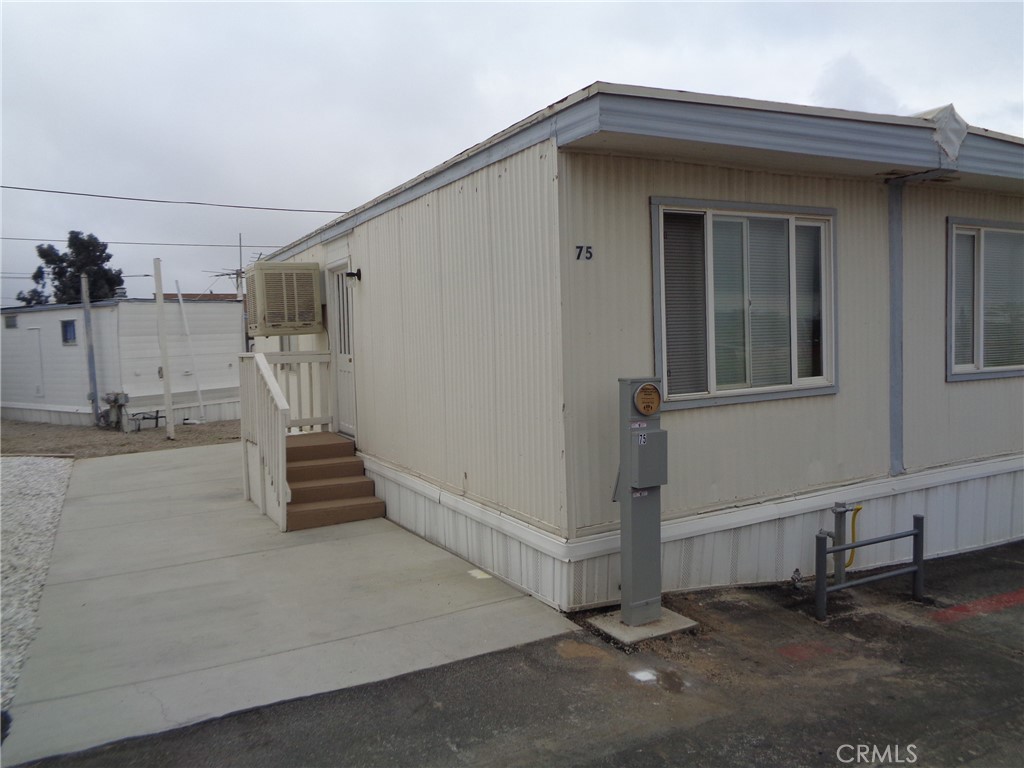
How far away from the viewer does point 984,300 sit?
7.11m

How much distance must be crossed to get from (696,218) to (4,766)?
16.1ft

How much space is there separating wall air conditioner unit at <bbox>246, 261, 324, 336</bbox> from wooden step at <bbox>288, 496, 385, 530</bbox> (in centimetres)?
232

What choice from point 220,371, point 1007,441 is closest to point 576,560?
point 1007,441

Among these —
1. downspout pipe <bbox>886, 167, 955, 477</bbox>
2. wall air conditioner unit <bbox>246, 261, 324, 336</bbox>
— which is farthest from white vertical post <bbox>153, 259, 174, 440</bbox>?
downspout pipe <bbox>886, 167, 955, 477</bbox>

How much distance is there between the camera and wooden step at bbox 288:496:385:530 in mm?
7246

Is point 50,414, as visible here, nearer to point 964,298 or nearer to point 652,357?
point 652,357

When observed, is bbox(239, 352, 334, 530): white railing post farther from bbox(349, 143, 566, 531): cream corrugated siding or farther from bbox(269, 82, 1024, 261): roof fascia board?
bbox(269, 82, 1024, 261): roof fascia board

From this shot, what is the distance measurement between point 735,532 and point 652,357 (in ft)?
4.83

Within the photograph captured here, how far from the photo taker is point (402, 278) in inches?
279

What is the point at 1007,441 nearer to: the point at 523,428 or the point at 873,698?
the point at 873,698

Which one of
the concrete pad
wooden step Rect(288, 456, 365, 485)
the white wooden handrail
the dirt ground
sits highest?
the white wooden handrail

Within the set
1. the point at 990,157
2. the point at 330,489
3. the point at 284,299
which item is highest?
the point at 990,157

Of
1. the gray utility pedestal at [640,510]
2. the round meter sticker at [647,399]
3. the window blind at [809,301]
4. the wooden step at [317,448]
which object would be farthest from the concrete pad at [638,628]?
the wooden step at [317,448]

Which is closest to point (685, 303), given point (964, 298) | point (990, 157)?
point (990, 157)
